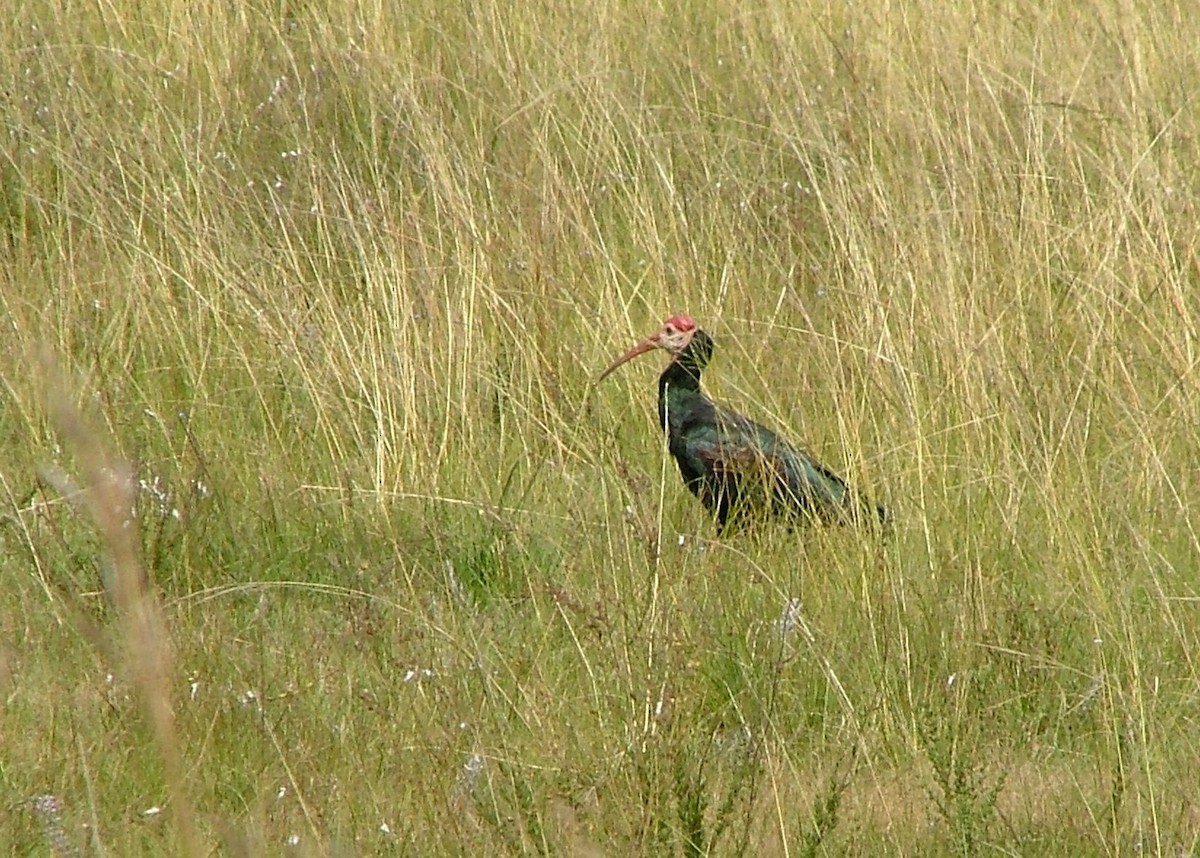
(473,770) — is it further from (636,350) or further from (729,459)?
(636,350)

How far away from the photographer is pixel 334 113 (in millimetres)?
5355

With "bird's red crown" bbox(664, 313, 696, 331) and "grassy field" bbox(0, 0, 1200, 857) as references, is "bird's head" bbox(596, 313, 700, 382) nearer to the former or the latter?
"bird's red crown" bbox(664, 313, 696, 331)

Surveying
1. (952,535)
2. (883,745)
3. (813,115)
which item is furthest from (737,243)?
(883,745)

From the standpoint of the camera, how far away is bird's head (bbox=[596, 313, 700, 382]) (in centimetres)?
444

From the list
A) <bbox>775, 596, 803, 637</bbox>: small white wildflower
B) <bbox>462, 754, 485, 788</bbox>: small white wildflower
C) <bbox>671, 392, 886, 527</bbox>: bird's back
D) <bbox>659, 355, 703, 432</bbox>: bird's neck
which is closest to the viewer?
<bbox>462, 754, 485, 788</bbox>: small white wildflower

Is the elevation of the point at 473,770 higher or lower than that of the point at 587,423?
higher

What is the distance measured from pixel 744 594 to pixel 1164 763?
0.80m

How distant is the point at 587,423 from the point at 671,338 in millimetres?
335

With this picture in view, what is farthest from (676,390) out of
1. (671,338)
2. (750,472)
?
(750,472)

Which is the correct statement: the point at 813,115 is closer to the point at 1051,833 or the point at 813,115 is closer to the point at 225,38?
the point at 225,38

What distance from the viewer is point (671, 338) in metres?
4.44

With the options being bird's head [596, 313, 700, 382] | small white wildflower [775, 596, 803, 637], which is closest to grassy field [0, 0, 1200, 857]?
small white wildflower [775, 596, 803, 637]

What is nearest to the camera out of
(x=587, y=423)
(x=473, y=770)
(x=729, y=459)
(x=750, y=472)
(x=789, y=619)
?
(x=473, y=770)

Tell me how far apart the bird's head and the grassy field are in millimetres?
147
